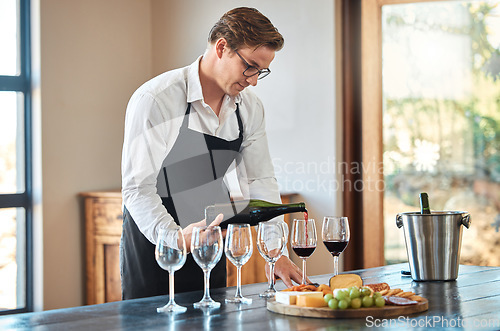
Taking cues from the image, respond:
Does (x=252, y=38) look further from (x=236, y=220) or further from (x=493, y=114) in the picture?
(x=493, y=114)

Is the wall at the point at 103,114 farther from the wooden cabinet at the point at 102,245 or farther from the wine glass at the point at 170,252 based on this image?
the wine glass at the point at 170,252

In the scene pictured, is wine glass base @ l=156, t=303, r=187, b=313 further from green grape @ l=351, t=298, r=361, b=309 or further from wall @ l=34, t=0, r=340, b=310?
wall @ l=34, t=0, r=340, b=310

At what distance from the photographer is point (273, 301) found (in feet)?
5.85

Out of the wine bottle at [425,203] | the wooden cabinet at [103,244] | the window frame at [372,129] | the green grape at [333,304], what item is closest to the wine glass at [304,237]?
the green grape at [333,304]

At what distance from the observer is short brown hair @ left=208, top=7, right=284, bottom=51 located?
2.37 m

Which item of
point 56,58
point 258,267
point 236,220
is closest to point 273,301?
point 236,220

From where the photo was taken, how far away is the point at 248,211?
2203 mm

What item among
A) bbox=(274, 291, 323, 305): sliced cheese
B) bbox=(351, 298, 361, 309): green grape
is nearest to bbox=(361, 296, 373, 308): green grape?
bbox=(351, 298, 361, 309): green grape

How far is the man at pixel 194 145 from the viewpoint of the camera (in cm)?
228

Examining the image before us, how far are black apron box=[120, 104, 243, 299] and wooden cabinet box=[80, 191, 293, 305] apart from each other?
4.90ft

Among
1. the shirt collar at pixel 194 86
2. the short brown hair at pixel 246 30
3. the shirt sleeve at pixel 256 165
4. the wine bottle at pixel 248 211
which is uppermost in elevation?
the short brown hair at pixel 246 30

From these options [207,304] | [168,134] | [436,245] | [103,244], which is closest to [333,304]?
[207,304]

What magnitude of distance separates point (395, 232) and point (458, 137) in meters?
0.69

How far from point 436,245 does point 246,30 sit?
38.4 inches
